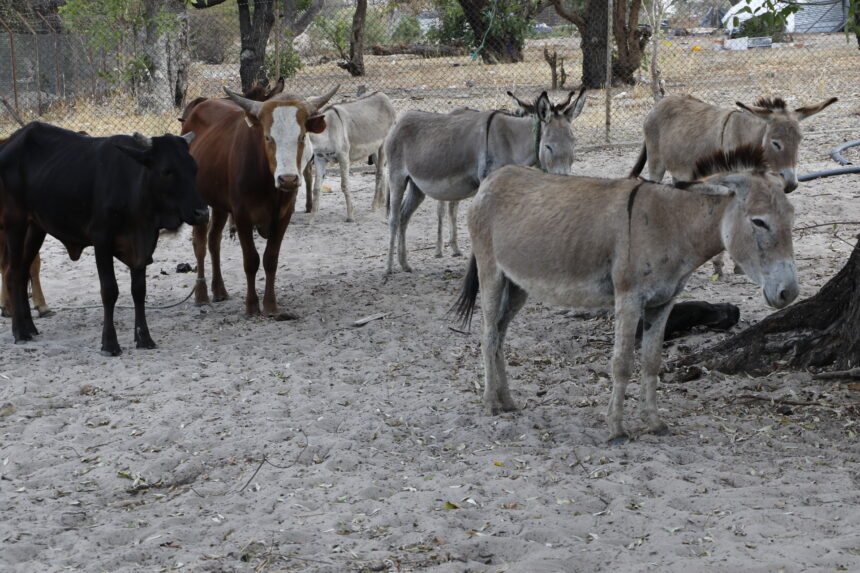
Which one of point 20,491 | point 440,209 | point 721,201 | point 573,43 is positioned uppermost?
point 573,43

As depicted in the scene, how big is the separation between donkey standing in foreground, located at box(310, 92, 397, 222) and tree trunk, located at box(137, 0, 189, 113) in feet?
21.9

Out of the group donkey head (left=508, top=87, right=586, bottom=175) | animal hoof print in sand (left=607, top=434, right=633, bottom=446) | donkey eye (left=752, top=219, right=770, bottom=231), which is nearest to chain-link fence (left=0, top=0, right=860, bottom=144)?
donkey head (left=508, top=87, right=586, bottom=175)

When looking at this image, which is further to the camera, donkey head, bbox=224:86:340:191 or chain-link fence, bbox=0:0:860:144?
chain-link fence, bbox=0:0:860:144

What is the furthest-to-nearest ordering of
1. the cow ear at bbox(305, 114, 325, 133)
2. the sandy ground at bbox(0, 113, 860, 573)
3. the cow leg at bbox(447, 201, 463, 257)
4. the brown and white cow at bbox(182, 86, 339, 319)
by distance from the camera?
the cow leg at bbox(447, 201, 463, 257), the cow ear at bbox(305, 114, 325, 133), the brown and white cow at bbox(182, 86, 339, 319), the sandy ground at bbox(0, 113, 860, 573)

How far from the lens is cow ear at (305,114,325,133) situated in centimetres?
769

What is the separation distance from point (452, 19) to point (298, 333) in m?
23.8

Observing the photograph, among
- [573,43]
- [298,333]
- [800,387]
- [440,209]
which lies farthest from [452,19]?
[800,387]

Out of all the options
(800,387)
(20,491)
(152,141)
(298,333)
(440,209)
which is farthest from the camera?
(440,209)

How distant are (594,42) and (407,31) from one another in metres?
15.7

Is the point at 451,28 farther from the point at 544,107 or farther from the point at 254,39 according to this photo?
the point at 544,107

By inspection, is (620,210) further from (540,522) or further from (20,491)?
(20,491)

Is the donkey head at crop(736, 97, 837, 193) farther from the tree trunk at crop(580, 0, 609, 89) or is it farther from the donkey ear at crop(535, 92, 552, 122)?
the tree trunk at crop(580, 0, 609, 89)

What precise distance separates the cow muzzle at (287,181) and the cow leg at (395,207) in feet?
6.08

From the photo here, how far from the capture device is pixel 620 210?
4715 millimetres
